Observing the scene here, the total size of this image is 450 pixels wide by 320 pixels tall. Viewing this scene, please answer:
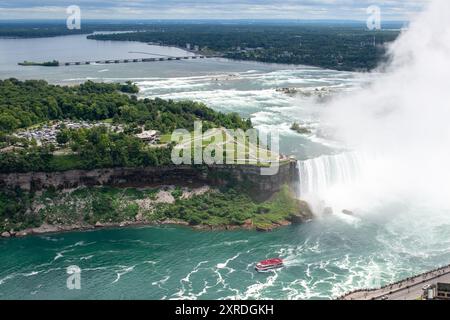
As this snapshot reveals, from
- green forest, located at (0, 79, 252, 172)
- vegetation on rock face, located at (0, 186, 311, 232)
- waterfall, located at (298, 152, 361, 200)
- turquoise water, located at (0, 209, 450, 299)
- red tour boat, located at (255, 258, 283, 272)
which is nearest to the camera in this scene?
turquoise water, located at (0, 209, 450, 299)

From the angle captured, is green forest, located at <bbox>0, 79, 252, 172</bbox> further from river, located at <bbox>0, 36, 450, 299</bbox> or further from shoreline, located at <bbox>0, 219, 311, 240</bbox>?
river, located at <bbox>0, 36, 450, 299</bbox>

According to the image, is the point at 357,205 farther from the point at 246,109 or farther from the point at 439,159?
the point at 246,109

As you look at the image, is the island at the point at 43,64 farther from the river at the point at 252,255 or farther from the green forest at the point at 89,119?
the river at the point at 252,255

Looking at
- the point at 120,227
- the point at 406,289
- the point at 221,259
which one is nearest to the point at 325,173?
the point at 221,259

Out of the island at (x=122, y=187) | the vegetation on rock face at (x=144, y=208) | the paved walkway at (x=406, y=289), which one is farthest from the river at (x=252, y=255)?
the paved walkway at (x=406, y=289)

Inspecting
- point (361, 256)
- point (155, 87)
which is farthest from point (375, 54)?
point (361, 256)

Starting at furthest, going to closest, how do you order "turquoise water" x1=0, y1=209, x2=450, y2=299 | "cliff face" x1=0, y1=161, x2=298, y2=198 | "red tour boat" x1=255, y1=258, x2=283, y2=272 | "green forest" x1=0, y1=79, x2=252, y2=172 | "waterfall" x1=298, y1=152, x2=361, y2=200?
"waterfall" x1=298, y1=152, x2=361, y2=200 → "green forest" x1=0, y1=79, x2=252, y2=172 → "cliff face" x1=0, y1=161, x2=298, y2=198 → "red tour boat" x1=255, y1=258, x2=283, y2=272 → "turquoise water" x1=0, y1=209, x2=450, y2=299

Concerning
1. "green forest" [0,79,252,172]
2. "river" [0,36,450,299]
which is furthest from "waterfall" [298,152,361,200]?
"green forest" [0,79,252,172]
